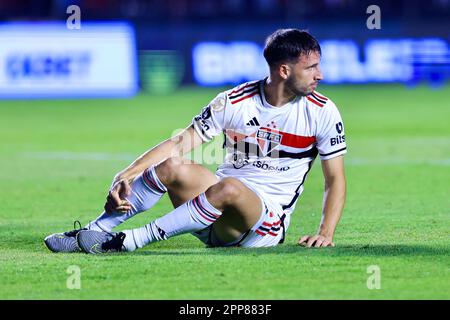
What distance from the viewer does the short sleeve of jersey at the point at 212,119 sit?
671cm

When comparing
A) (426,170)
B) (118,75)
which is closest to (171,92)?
(118,75)

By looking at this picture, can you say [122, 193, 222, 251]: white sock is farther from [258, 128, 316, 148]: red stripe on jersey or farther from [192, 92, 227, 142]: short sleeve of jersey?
[258, 128, 316, 148]: red stripe on jersey

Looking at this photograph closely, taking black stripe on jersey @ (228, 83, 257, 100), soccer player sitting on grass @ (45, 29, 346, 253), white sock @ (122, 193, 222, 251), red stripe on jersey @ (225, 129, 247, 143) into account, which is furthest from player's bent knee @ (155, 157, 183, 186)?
black stripe on jersey @ (228, 83, 257, 100)

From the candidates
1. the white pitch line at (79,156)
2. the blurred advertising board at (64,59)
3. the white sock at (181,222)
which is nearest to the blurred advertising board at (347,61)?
the blurred advertising board at (64,59)

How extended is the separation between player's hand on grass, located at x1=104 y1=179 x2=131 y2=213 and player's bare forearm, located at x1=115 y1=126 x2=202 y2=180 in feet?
0.22

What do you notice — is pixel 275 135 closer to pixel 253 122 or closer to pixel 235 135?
pixel 253 122

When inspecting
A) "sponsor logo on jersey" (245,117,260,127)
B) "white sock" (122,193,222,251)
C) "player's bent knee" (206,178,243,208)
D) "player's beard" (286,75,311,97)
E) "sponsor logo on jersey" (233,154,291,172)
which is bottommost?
"white sock" (122,193,222,251)

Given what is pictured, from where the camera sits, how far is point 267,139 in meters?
6.68

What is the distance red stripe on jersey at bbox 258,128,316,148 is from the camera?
6.66 meters

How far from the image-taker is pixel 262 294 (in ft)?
17.7

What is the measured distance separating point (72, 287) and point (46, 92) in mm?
16715

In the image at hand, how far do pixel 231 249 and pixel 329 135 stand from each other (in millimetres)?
962
